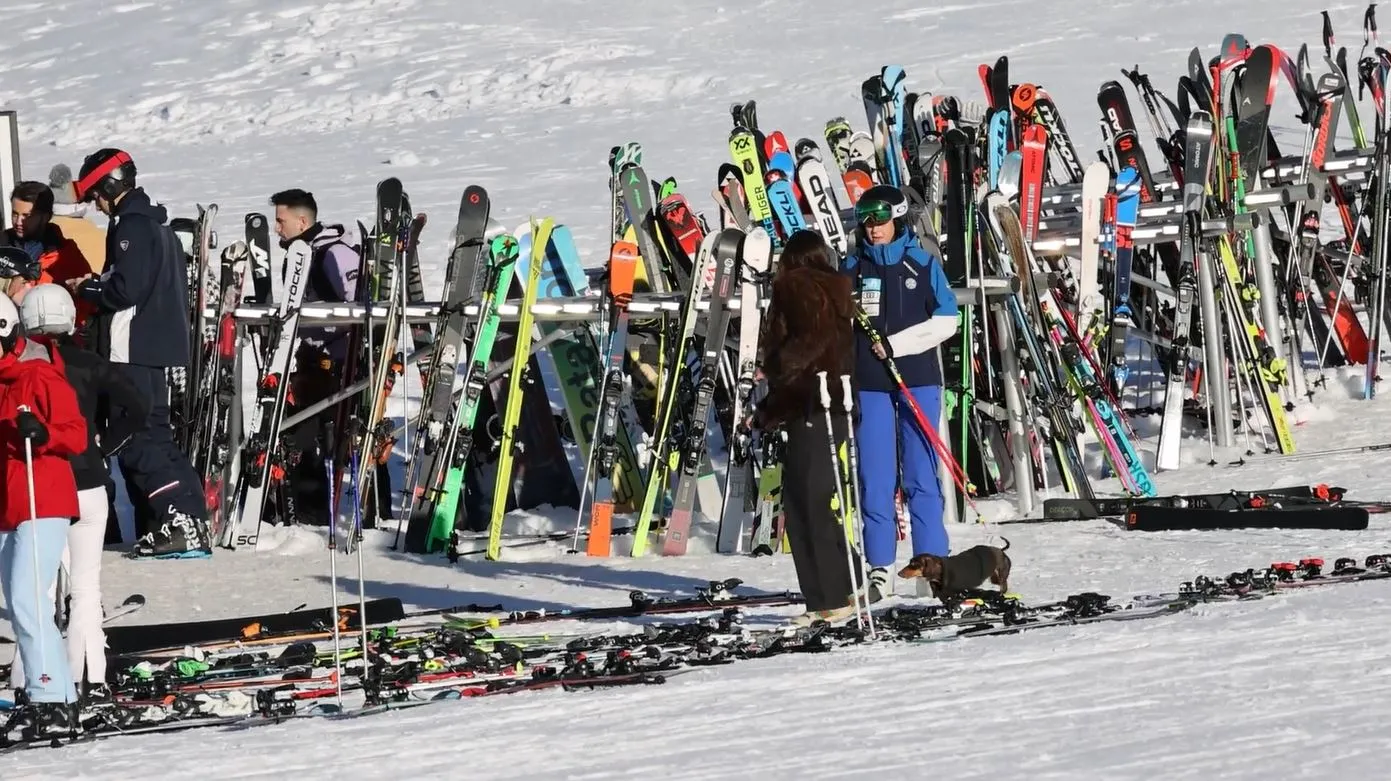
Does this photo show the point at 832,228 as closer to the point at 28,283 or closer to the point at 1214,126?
the point at 1214,126

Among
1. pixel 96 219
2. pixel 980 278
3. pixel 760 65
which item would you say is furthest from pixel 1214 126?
pixel 760 65

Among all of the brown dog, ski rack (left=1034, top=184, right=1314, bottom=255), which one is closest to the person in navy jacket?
the brown dog

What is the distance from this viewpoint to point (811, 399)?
6.73 m

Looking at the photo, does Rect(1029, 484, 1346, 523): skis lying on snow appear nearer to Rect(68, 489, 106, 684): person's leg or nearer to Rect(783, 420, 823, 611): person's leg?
Rect(783, 420, 823, 611): person's leg

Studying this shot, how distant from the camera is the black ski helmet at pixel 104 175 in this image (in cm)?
841

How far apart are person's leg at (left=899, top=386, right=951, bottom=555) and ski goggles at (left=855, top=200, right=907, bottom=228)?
1.96ft

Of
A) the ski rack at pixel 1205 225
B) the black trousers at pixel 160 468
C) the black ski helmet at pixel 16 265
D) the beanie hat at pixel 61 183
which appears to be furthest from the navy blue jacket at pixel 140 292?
the ski rack at pixel 1205 225

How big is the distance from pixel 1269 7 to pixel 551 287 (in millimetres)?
18174

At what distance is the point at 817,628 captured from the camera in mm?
6523

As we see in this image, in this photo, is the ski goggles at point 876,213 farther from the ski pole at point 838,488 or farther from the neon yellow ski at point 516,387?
the neon yellow ski at point 516,387

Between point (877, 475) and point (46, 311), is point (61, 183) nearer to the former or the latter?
point (46, 311)

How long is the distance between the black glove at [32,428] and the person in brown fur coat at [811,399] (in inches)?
88.2

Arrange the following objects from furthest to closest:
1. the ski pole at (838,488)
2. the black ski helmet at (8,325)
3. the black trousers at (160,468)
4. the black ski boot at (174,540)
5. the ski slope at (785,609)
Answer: the black ski boot at (174,540)
the black trousers at (160,468)
the ski pole at (838,488)
the black ski helmet at (8,325)
the ski slope at (785,609)

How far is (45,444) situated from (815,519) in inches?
91.9
